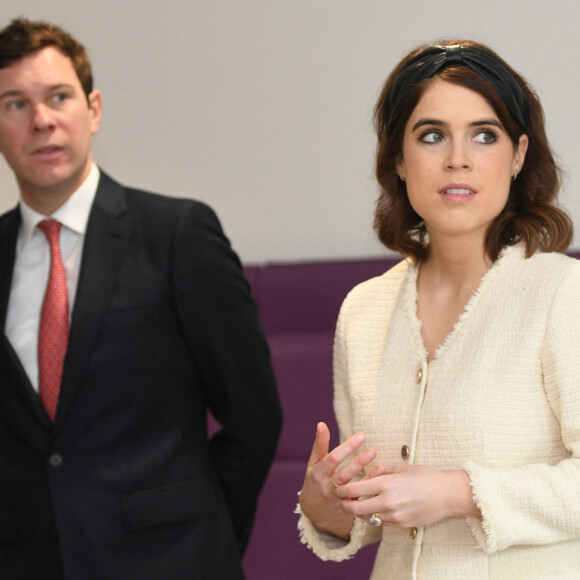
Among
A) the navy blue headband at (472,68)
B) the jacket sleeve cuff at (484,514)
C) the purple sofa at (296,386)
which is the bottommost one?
the purple sofa at (296,386)

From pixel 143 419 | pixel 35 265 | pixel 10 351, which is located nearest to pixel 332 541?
pixel 143 419

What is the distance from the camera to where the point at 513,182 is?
4.97 ft

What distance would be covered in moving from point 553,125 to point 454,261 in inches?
41.9

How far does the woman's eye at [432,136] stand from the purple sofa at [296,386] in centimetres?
105

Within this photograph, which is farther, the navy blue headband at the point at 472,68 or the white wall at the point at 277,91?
the white wall at the point at 277,91

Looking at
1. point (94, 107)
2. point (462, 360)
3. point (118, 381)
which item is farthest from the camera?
point (94, 107)

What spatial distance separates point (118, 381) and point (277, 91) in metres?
1.31

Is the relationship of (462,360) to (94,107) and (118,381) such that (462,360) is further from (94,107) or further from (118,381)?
(94,107)

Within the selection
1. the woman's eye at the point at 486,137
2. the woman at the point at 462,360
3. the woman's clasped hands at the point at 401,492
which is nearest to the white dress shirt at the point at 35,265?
the woman at the point at 462,360

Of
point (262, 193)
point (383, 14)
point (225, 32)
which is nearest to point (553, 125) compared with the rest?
point (383, 14)

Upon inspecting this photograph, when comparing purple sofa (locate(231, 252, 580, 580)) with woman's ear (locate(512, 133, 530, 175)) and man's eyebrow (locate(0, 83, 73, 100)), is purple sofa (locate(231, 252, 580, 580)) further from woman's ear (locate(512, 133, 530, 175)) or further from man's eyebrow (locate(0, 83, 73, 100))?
woman's ear (locate(512, 133, 530, 175))

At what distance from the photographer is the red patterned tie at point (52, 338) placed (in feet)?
5.76

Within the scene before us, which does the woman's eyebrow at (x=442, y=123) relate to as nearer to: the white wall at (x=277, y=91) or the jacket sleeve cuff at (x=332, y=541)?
the jacket sleeve cuff at (x=332, y=541)

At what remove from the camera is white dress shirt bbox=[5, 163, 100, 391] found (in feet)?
5.92
